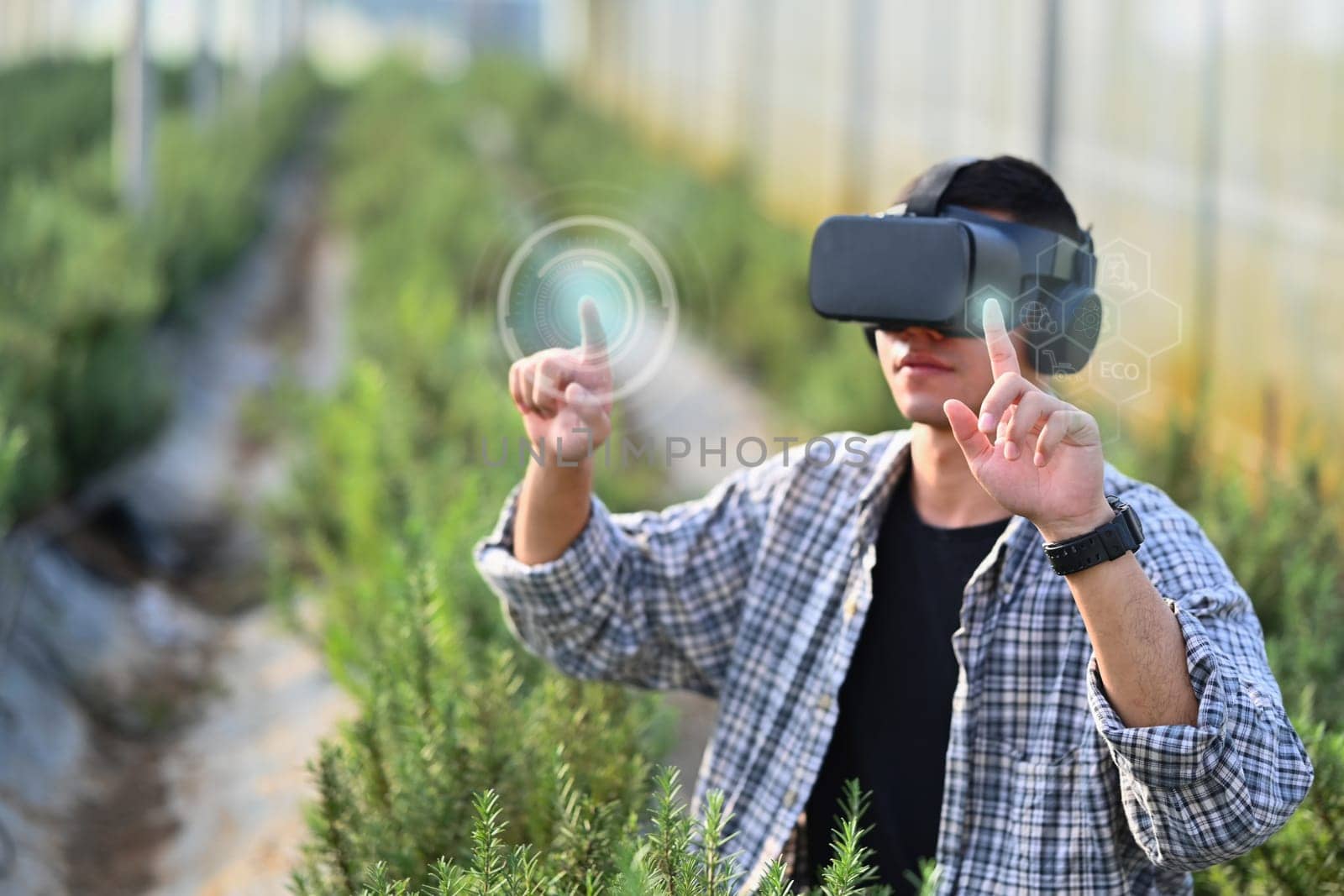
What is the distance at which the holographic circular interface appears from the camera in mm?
2580

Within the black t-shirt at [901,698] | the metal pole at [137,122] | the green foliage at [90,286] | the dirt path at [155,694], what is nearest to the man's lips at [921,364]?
the black t-shirt at [901,698]

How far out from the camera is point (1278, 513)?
3.65 m

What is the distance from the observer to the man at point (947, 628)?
1.75 meters

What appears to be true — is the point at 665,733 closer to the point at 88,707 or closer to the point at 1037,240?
the point at 1037,240

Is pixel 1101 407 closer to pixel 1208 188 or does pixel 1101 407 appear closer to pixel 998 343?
pixel 1208 188

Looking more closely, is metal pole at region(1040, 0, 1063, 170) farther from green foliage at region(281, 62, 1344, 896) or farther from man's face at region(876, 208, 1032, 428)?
man's face at region(876, 208, 1032, 428)

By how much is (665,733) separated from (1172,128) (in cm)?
444

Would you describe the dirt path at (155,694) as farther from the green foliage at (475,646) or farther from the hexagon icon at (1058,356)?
the hexagon icon at (1058,356)

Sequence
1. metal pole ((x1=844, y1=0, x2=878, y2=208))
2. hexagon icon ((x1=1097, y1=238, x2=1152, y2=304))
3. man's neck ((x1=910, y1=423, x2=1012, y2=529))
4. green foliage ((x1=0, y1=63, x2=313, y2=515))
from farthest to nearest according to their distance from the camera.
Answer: metal pole ((x1=844, y1=0, x2=878, y2=208))
hexagon icon ((x1=1097, y1=238, x2=1152, y2=304))
green foliage ((x1=0, y1=63, x2=313, y2=515))
man's neck ((x1=910, y1=423, x2=1012, y2=529))

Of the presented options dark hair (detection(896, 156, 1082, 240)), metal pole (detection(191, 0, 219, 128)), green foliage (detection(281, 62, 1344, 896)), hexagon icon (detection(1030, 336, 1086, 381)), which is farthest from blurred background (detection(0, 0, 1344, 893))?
metal pole (detection(191, 0, 219, 128))

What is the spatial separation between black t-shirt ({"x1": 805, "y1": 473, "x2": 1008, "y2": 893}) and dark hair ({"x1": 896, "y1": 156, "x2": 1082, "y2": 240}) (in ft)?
1.34

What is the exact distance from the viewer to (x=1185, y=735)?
5.70 feet

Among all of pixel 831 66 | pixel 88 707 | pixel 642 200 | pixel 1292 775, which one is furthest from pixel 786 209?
pixel 1292 775

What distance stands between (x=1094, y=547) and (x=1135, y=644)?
13cm
